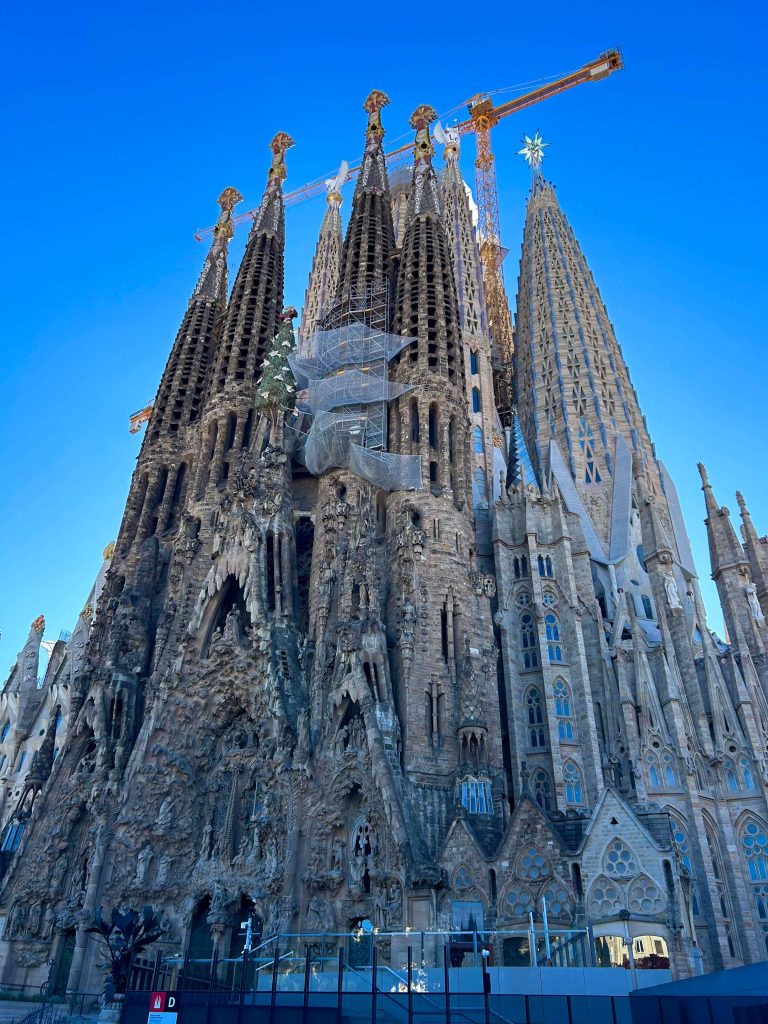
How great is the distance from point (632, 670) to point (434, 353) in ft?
55.1

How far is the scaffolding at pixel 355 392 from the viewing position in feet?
110

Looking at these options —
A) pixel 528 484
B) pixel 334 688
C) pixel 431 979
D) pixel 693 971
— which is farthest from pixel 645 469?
pixel 431 979

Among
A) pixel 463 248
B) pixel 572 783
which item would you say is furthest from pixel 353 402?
A: pixel 463 248

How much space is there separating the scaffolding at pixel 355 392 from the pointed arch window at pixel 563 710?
9.46m

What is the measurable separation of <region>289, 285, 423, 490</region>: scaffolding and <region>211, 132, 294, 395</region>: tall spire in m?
2.97

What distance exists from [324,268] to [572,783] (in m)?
48.8

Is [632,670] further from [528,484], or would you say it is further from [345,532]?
[345,532]

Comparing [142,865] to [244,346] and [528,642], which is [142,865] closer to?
[528,642]

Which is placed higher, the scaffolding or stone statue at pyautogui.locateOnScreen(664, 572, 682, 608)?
the scaffolding

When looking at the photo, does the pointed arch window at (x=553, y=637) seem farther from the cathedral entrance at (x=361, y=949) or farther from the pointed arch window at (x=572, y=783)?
the cathedral entrance at (x=361, y=949)

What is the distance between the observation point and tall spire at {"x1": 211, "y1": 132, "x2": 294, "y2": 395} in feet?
139

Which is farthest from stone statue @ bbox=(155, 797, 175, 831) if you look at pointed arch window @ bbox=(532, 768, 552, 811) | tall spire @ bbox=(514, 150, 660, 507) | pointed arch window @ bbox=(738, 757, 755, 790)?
tall spire @ bbox=(514, 150, 660, 507)

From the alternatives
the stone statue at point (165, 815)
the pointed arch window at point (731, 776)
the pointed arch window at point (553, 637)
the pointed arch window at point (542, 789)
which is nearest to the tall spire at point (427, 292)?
the pointed arch window at point (553, 637)

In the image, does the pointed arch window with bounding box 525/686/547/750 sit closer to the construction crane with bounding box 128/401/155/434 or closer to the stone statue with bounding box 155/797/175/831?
the stone statue with bounding box 155/797/175/831
